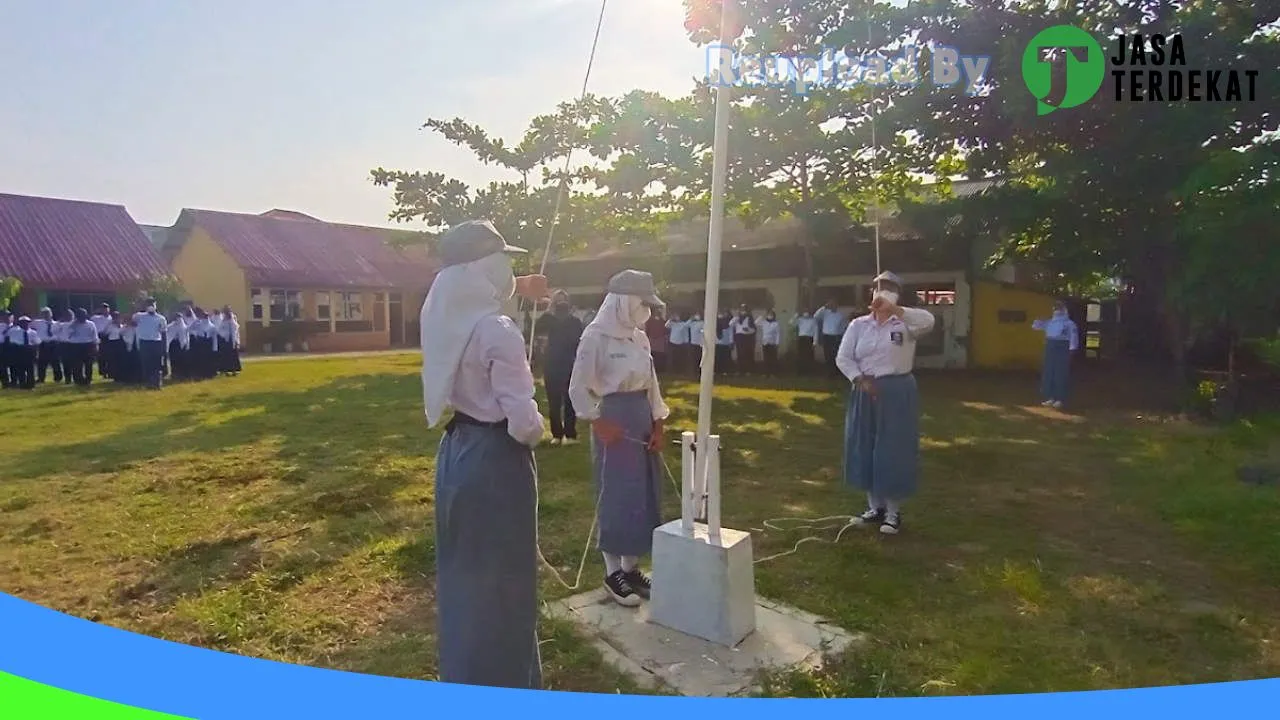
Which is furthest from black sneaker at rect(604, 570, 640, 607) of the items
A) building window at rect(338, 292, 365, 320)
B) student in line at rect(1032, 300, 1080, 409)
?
building window at rect(338, 292, 365, 320)

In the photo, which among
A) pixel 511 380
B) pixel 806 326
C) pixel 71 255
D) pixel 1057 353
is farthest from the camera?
pixel 71 255

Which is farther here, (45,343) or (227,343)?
(227,343)

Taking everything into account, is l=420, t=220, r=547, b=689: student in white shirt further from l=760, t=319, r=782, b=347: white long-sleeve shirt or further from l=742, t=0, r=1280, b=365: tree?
l=760, t=319, r=782, b=347: white long-sleeve shirt

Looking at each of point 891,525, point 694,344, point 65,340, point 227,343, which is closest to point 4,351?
point 65,340

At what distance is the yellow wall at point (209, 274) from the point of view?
947 inches

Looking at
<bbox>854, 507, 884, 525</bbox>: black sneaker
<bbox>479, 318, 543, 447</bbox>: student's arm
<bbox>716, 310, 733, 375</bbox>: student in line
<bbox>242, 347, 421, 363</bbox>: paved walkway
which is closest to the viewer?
<bbox>479, 318, 543, 447</bbox>: student's arm

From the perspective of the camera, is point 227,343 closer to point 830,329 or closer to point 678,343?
point 678,343

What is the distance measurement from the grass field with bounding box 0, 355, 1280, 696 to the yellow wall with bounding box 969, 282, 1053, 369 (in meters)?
6.26

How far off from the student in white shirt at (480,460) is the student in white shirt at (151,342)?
13.1 m

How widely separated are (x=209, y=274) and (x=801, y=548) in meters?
24.8

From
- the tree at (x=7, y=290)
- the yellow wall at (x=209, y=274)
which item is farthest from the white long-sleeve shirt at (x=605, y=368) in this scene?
the yellow wall at (x=209, y=274)

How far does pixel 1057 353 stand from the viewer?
35.3ft

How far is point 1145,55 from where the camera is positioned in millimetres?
8992

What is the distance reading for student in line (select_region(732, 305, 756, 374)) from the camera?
52.5 feet
